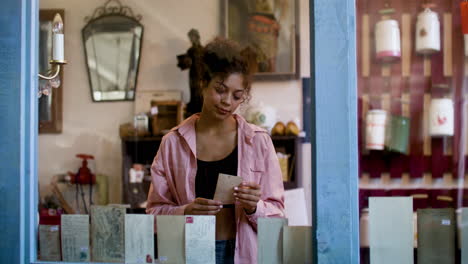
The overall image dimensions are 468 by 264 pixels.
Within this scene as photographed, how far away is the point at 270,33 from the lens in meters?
4.64

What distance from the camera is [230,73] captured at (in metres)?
2.04

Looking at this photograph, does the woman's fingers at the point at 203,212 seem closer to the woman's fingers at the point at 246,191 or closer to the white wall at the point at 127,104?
the woman's fingers at the point at 246,191

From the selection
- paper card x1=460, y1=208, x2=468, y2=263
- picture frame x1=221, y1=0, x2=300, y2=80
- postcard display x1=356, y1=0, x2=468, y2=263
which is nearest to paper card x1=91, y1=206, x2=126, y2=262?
paper card x1=460, y1=208, x2=468, y2=263

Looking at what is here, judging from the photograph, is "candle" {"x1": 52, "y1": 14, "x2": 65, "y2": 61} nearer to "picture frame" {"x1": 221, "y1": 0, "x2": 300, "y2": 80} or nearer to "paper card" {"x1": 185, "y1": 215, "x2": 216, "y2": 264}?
"paper card" {"x1": 185, "y1": 215, "x2": 216, "y2": 264}

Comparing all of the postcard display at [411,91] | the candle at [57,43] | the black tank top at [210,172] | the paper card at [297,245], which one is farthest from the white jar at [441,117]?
the candle at [57,43]

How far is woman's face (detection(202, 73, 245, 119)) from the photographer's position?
2.02 meters

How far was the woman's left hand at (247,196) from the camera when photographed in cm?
187

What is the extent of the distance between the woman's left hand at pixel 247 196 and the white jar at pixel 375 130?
2.37m

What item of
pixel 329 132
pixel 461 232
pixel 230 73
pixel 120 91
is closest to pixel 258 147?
pixel 230 73

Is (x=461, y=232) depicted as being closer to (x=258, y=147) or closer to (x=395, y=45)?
(x=258, y=147)

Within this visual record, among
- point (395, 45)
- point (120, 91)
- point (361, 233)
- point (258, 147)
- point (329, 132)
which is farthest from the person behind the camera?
point (120, 91)

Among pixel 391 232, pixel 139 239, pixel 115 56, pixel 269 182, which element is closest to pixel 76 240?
pixel 139 239

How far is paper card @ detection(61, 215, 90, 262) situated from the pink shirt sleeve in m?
0.53

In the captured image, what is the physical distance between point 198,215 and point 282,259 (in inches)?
11.5
